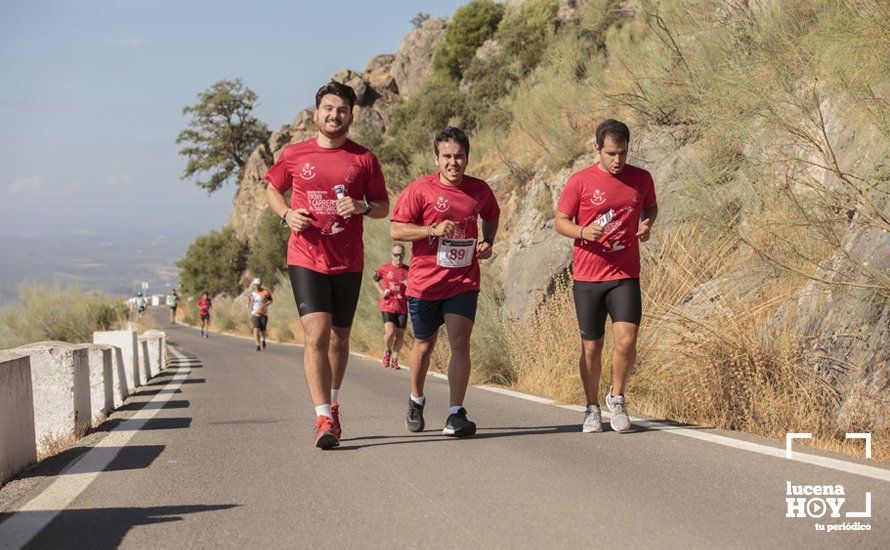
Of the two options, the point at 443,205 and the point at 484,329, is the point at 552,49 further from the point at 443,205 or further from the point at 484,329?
the point at 443,205

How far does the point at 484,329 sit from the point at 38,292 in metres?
31.1

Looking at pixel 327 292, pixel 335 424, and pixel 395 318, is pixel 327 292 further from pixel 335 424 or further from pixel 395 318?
pixel 395 318

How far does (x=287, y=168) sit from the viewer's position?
742 cm

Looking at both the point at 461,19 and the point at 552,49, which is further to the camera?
the point at 461,19

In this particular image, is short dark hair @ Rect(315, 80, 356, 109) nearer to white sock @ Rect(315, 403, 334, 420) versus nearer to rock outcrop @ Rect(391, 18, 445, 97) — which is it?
white sock @ Rect(315, 403, 334, 420)

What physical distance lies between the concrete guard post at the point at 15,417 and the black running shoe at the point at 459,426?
111 inches

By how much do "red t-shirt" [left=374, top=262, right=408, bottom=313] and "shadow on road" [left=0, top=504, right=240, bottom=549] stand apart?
1140cm

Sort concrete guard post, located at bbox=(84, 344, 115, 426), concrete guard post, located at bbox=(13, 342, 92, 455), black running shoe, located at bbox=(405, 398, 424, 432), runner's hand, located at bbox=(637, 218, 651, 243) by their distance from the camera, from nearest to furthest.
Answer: runner's hand, located at bbox=(637, 218, 651, 243), black running shoe, located at bbox=(405, 398, 424, 432), concrete guard post, located at bbox=(13, 342, 92, 455), concrete guard post, located at bbox=(84, 344, 115, 426)

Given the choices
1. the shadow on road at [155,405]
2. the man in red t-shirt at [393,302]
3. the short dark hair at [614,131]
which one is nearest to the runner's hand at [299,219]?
the short dark hair at [614,131]

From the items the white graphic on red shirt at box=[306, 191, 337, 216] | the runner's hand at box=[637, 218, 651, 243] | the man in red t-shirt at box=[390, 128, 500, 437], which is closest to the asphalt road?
the man in red t-shirt at box=[390, 128, 500, 437]

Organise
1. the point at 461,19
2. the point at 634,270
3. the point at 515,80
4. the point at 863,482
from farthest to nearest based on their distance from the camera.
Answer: the point at 461,19
the point at 515,80
the point at 634,270
the point at 863,482

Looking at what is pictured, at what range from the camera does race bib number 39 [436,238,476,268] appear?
765 centimetres

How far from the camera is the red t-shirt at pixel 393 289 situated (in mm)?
16859

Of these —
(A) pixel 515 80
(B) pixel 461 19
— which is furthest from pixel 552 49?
(B) pixel 461 19
